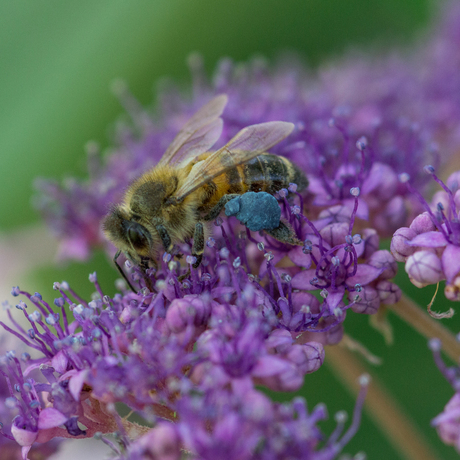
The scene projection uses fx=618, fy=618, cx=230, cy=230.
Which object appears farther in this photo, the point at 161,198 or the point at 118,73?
the point at 118,73

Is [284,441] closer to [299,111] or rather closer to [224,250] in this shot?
[224,250]

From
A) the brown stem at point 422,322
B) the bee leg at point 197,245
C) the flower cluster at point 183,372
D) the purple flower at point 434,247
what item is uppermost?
the bee leg at point 197,245

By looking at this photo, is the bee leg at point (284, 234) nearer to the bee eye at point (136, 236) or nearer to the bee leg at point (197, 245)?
the bee leg at point (197, 245)

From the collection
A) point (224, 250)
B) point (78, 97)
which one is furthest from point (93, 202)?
point (224, 250)

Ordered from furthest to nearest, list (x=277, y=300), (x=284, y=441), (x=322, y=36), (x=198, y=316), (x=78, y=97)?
(x=322, y=36) → (x=78, y=97) → (x=277, y=300) → (x=198, y=316) → (x=284, y=441)

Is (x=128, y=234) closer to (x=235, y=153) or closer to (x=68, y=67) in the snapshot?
(x=235, y=153)

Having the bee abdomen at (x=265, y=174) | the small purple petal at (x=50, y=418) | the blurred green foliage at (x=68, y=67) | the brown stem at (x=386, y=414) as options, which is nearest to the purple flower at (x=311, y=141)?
the bee abdomen at (x=265, y=174)

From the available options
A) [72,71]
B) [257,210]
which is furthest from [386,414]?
[72,71]
